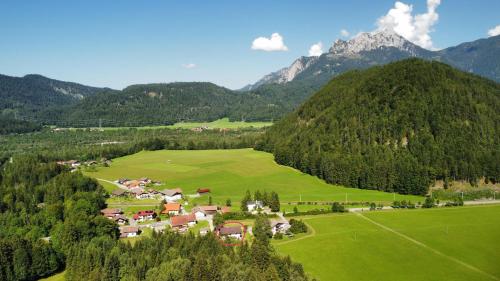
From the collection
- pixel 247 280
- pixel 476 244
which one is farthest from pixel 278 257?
pixel 476 244

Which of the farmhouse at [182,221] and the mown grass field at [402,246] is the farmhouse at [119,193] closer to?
the farmhouse at [182,221]

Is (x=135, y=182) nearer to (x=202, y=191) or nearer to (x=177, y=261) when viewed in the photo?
(x=202, y=191)

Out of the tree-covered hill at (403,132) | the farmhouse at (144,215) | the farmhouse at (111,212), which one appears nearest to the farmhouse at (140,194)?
the farmhouse at (111,212)

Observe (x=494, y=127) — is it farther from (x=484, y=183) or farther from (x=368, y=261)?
(x=368, y=261)

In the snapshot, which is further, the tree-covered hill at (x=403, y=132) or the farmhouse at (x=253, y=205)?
the tree-covered hill at (x=403, y=132)

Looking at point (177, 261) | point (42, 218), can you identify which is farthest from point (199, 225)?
point (42, 218)

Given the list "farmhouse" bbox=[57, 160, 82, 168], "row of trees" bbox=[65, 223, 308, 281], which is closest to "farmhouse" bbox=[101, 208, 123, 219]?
"row of trees" bbox=[65, 223, 308, 281]
